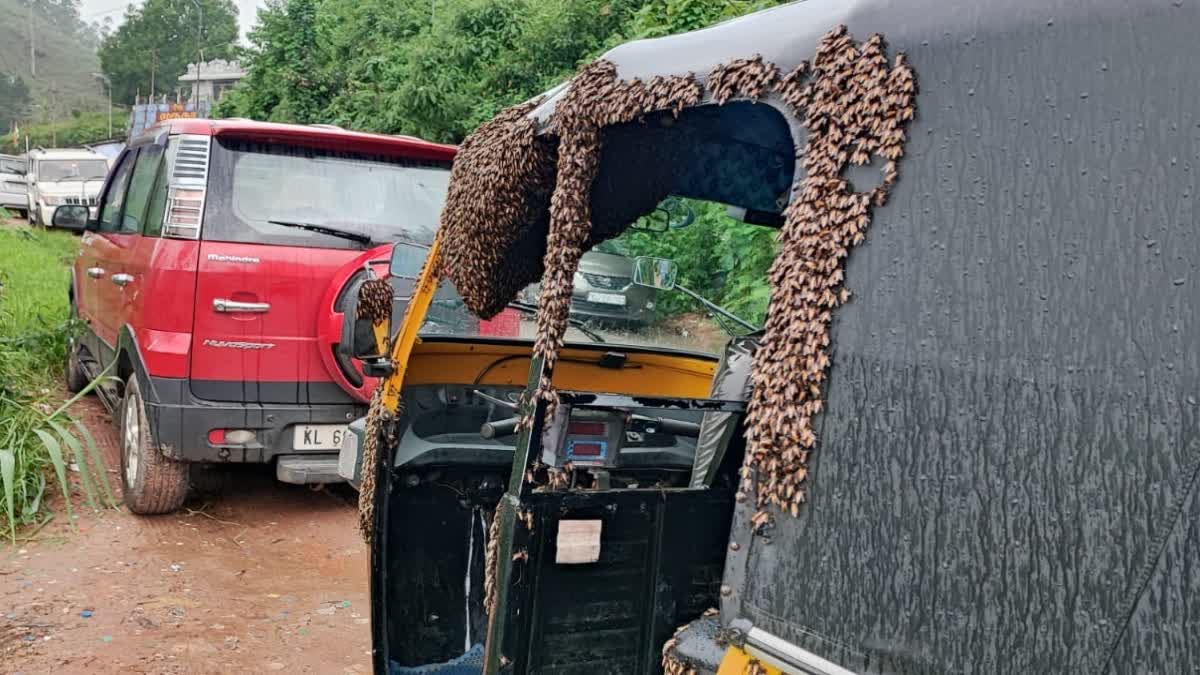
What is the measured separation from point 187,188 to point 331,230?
0.68 metres

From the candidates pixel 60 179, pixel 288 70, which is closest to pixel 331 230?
pixel 288 70

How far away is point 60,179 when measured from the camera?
21953mm

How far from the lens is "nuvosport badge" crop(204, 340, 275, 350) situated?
192 inches

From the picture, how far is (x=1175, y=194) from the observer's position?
1241mm

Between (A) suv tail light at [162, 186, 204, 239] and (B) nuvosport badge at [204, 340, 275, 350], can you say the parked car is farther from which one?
(B) nuvosport badge at [204, 340, 275, 350]

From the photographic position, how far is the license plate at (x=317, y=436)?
16.6 ft

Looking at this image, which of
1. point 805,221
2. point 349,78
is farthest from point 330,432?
point 349,78

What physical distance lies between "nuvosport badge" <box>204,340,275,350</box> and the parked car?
74.2ft

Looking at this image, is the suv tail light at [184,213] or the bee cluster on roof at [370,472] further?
the suv tail light at [184,213]

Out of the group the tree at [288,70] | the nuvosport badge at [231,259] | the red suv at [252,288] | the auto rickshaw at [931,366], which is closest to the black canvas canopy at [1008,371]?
the auto rickshaw at [931,366]

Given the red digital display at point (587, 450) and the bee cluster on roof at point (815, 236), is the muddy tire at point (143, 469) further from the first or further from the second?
the bee cluster on roof at point (815, 236)

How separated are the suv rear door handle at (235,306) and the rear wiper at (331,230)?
0.41m

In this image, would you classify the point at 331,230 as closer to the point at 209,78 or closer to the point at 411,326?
the point at 411,326

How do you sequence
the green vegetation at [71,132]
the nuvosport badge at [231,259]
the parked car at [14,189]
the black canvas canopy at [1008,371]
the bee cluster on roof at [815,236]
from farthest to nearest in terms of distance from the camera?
the green vegetation at [71,132]
the parked car at [14,189]
the nuvosport badge at [231,259]
the bee cluster on roof at [815,236]
the black canvas canopy at [1008,371]
